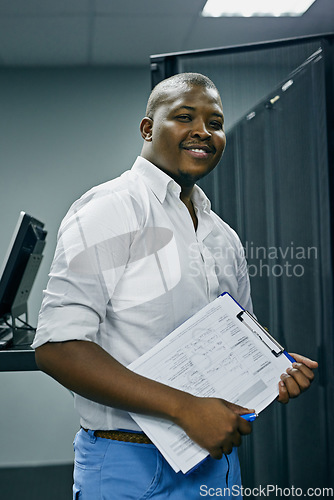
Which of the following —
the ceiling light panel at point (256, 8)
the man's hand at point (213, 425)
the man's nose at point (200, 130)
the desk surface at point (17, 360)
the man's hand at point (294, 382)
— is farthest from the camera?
the ceiling light panel at point (256, 8)

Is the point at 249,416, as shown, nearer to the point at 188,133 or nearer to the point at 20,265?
the point at 188,133

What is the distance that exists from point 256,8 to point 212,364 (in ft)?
7.97

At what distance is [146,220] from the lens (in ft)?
2.86

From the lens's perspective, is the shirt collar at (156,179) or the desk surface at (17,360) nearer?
the shirt collar at (156,179)

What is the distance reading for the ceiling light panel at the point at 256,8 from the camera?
2615mm

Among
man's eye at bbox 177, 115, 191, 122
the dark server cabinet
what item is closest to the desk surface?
the dark server cabinet

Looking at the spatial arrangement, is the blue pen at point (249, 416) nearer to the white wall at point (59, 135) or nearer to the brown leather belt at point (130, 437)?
the brown leather belt at point (130, 437)

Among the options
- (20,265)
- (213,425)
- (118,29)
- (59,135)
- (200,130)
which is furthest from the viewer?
(59,135)

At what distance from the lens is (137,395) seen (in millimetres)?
744

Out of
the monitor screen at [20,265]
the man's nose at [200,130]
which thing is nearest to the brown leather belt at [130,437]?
the man's nose at [200,130]

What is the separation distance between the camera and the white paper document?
773 millimetres

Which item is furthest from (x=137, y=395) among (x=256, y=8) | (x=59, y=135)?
(x=59, y=135)

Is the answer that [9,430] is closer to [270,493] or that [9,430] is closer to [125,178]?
[270,493]

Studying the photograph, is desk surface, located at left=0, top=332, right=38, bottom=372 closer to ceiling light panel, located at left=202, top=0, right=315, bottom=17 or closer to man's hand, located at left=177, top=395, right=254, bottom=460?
man's hand, located at left=177, top=395, right=254, bottom=460
